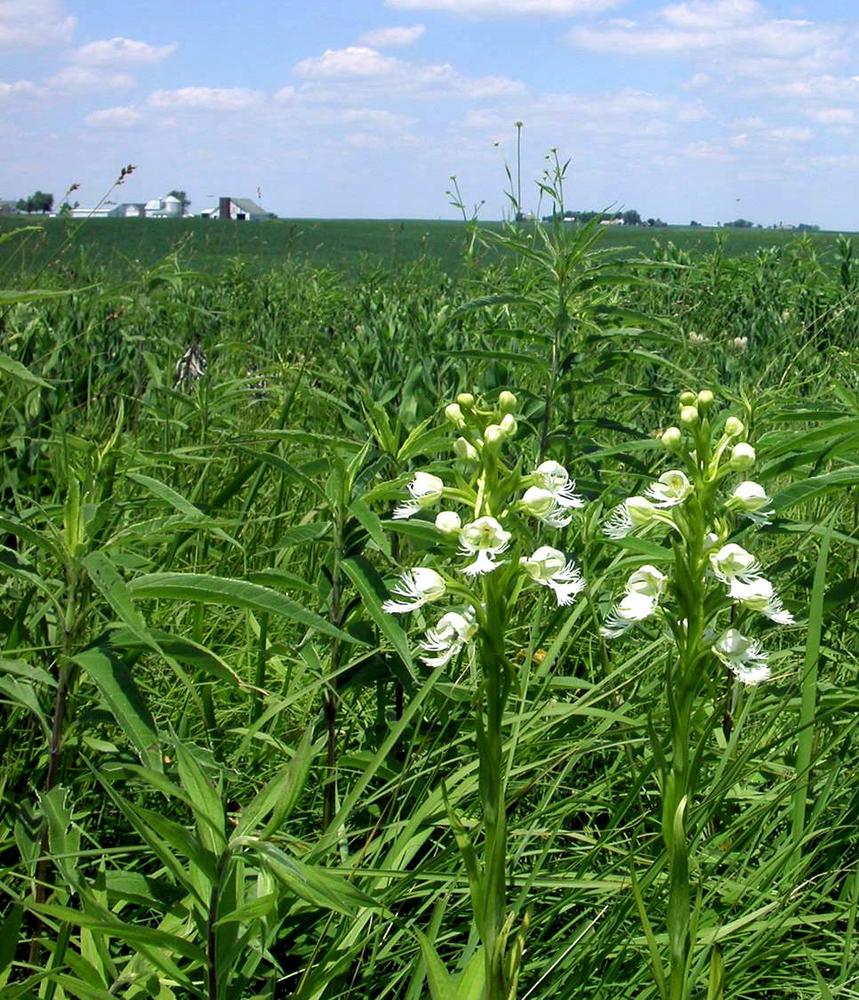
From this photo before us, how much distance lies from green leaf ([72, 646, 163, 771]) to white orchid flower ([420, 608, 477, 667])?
44 cm

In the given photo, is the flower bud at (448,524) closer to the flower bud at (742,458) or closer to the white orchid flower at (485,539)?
the white orchid flower at (485,539)

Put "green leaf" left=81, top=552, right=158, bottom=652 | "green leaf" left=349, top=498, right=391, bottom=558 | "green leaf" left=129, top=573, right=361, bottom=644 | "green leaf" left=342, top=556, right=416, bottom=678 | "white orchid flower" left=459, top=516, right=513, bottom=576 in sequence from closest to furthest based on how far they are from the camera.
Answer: "white orchid flower" left=459, top=516, right=513, bottom=576, "green leaf" left=81, top=552, right=158, bottom=652, "green leaf" left=129, top=573, right=361, bottom=644, "green leaf" left=342, top=556, right=416, bottom=678, "green leaf" left=349, top=498, right=391, bottom=558

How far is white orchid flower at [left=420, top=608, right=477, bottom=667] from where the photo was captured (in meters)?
1.44

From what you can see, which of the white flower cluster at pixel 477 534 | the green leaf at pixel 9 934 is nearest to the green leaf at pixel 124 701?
the green leaf at pixel 9 934

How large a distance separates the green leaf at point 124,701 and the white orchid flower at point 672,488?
31.7 inches

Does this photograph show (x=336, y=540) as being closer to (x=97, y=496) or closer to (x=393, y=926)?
(x=97, y=496)

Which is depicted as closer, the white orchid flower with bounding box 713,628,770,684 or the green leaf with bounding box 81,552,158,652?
the white orchid flower with bounding box 713,628,770,684

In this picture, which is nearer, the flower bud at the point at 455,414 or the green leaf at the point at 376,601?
the flower bud at the point at 455,414

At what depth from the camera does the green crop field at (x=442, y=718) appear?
4.75 ft

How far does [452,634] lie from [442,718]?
0.89m

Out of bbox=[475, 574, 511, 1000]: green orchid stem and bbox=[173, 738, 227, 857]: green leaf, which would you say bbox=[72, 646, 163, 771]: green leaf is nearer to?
bbox=[173, 738, 227, 857]: green leaf

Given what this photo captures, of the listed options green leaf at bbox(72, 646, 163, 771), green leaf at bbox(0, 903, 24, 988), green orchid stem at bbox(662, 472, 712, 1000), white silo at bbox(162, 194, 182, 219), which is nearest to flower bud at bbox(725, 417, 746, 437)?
green orchid stem at bbox(662, 472, 712, 1000)

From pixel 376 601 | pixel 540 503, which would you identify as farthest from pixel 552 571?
pixel 376 601

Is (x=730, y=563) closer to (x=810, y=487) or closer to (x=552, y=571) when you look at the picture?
(x=552, y=571)
